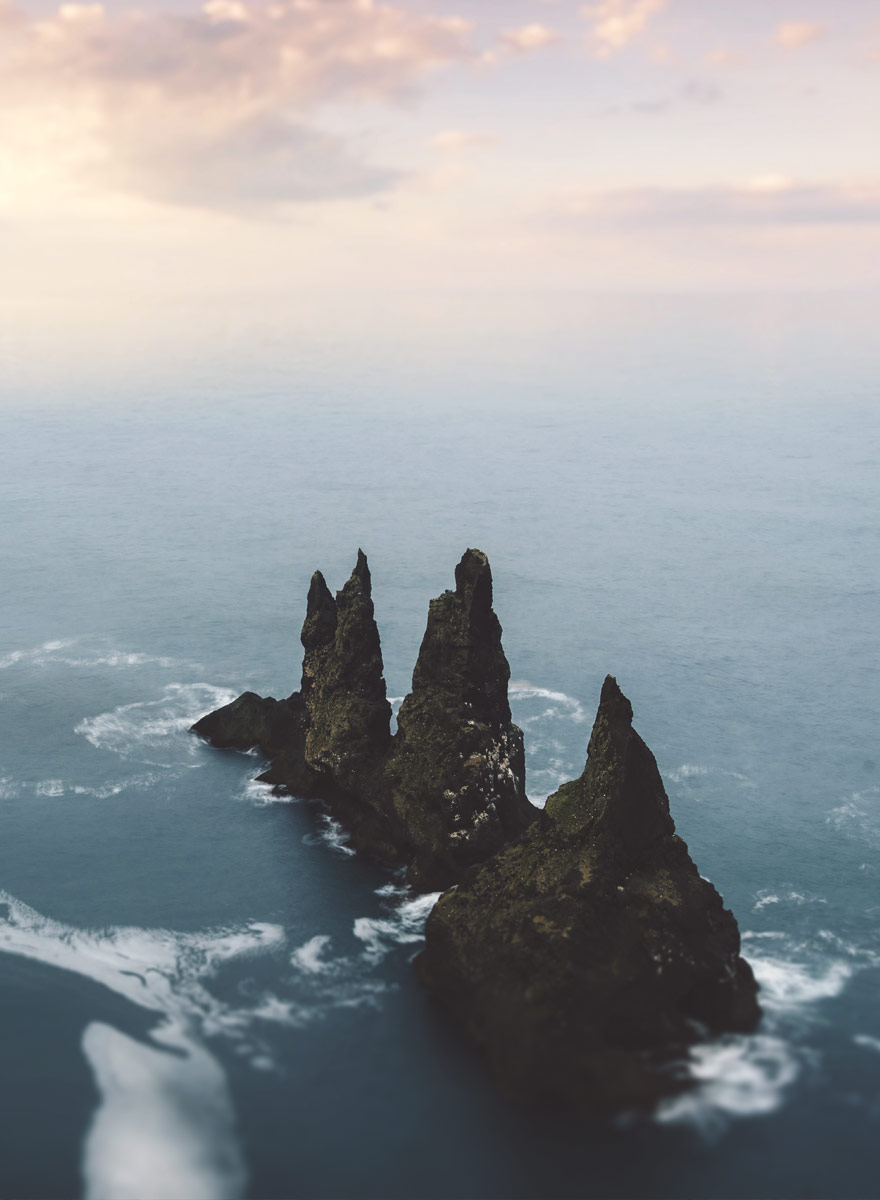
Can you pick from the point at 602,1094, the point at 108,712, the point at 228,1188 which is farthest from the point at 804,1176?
the point at 108,712

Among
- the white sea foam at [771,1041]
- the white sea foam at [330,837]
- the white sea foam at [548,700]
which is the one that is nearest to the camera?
the white sea foam at [771,1041]

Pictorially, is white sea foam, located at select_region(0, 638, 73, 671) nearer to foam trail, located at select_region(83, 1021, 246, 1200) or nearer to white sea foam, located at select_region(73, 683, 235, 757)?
white sea foam, located at select_region(73, 683, 235, 757)

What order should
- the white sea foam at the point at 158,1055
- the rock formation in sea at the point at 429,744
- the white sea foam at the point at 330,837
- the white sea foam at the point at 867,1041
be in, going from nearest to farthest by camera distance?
1. the white sea foam at the point at 158,1055
2. the white sea foam at the point at 867,1041
3. the rock formation in sea at the point at 429,744
4. the white sea foam at the point at 330,837

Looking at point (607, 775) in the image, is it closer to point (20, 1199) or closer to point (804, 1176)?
point (804, 1176)

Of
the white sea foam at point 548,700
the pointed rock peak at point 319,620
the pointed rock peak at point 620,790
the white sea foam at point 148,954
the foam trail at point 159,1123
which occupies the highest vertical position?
the pointed rock peak at point 319,620

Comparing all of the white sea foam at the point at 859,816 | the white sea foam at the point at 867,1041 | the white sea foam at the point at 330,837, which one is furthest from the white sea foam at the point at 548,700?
the white sea foam at the point at 867,1041

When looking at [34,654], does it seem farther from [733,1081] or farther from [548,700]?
[733,1081]

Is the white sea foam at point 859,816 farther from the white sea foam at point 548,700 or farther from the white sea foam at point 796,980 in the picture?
the white sea foam at point 548,700
